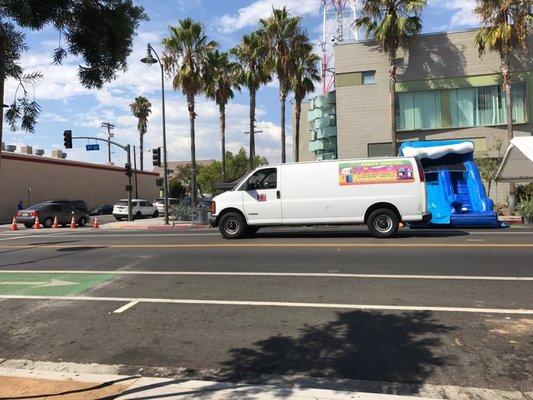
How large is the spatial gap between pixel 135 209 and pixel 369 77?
20215 millimetres

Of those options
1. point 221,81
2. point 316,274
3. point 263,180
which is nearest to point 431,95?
point 221,81

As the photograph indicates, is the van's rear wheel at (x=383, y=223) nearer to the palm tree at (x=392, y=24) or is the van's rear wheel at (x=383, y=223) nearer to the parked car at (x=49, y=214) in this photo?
the palm tree at (x=392, y=24)

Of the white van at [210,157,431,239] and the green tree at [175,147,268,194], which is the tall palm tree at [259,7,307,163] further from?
the green tree at [175,147,268,194]

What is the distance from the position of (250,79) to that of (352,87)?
6772 mm

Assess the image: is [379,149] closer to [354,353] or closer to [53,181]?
[354,353]

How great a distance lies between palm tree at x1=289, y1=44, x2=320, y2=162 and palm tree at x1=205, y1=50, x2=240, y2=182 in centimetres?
498

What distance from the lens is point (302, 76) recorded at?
33.2 metres

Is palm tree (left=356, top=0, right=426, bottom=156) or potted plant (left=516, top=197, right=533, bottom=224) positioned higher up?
palm tree (left=356, top=0, right=426, bottom=156)

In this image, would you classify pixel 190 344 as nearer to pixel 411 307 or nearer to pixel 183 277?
pixel 411 307

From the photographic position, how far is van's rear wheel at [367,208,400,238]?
14258mm

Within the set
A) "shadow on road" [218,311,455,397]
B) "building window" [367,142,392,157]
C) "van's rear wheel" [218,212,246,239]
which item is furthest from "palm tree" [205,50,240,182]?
"shadow on road" [218,311,455,397]

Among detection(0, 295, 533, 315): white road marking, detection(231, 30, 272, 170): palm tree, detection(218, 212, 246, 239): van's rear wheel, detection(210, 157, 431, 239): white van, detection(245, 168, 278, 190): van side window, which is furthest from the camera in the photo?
detection(231, 30, 272, 170): palm tree

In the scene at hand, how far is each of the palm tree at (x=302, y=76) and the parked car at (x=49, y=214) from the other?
14541 mm

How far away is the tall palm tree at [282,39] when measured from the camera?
102 ft
